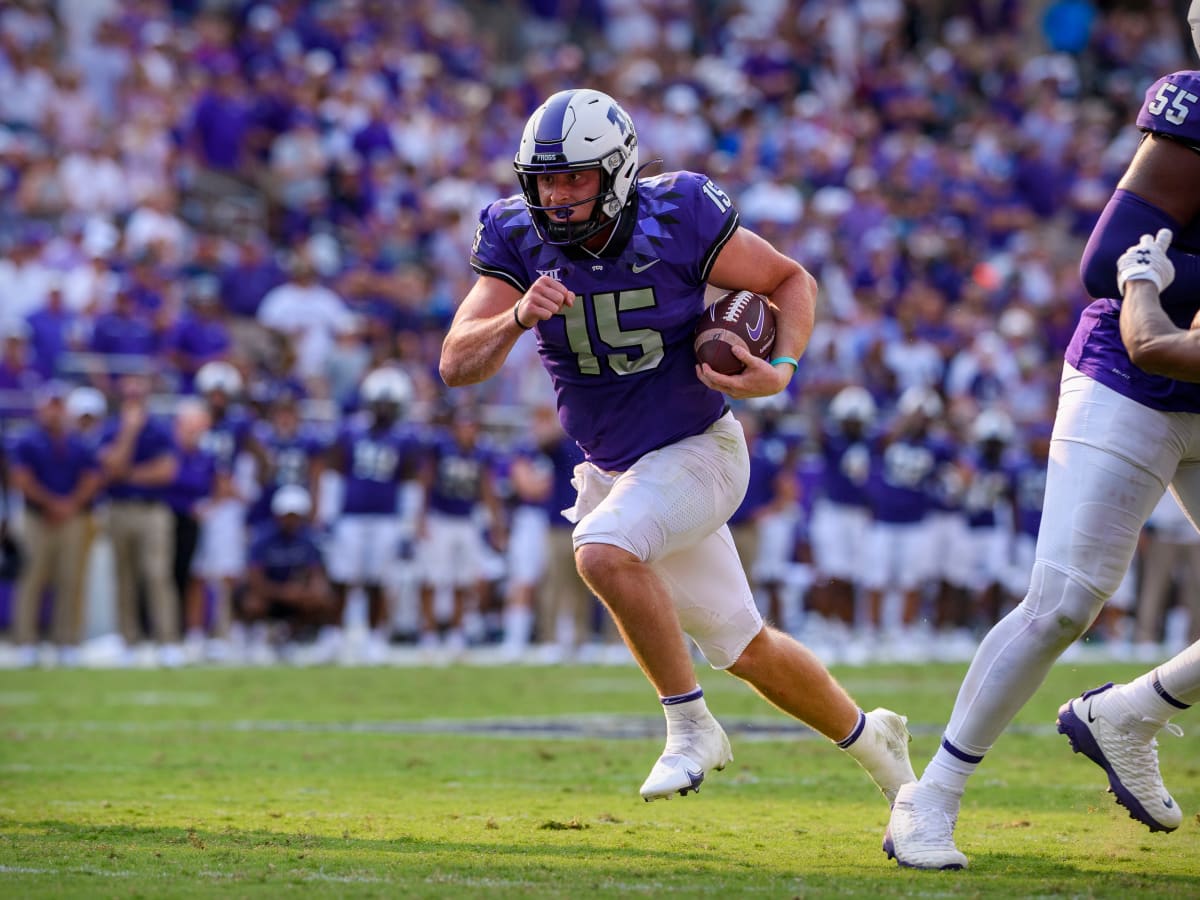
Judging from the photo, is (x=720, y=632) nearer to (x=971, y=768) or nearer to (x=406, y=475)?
(x=971, y=768)

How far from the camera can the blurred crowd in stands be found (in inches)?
492

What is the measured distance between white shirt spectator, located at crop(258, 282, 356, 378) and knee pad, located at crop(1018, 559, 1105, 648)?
996cm

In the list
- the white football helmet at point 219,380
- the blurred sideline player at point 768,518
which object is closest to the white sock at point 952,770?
the blurred sideline player at point 768,518

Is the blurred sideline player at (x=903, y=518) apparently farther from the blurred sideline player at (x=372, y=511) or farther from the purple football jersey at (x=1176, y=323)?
the purple football jersey at (x=1176, y=323)

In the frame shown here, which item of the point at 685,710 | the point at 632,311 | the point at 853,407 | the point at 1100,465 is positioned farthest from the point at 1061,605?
the point at 853,407

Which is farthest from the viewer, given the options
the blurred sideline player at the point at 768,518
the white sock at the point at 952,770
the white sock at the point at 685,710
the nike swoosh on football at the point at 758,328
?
the blurred sideline player at the point at 768,518

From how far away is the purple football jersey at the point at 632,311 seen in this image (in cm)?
478

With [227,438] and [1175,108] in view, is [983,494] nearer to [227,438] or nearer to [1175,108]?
[227,438]

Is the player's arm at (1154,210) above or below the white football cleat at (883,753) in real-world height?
above

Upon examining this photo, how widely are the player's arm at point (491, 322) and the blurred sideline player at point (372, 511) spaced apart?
7.87m

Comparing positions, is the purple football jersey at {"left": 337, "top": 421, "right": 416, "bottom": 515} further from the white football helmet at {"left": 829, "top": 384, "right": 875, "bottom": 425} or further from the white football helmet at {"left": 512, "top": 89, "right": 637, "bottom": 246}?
the white football helmet at {"left": 512, "top": 89, "right": 637, "bottom": 246}

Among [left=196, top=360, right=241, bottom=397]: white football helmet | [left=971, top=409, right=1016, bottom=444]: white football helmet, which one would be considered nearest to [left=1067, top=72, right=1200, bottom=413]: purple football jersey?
[left=196, top=360, right=241, bottom=397]: white football helmet

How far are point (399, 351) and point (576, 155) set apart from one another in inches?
358

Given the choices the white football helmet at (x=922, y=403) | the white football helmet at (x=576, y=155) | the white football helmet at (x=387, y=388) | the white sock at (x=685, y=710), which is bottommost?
the white sock at (x=685, y=710)
